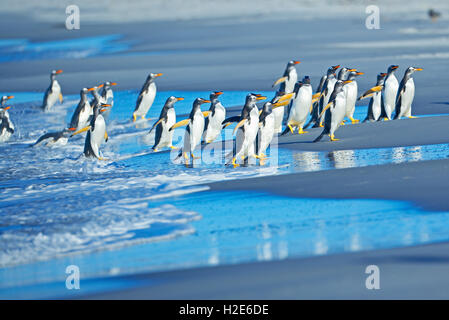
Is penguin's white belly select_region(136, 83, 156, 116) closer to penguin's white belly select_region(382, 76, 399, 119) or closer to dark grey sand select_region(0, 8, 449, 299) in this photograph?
dark grey sand select_region(0, 8, 449, 299)

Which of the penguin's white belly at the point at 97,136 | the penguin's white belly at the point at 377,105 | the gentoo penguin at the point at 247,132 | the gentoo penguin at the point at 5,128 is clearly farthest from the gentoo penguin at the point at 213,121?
the gentoo penguin at the point at 5,128

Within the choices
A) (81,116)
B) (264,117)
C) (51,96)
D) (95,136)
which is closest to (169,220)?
(264,117)

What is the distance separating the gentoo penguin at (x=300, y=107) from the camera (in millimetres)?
9188

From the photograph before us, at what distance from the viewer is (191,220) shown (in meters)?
5.73

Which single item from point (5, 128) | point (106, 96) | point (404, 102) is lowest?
point (404, 102)

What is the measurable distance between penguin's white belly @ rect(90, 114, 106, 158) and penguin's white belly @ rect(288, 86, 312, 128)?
2368mm

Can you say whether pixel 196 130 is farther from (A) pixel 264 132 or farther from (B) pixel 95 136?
(B) pixel 95 136

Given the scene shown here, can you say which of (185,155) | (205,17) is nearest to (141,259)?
(185,155)

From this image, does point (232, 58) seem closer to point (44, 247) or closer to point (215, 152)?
point (215, 152)

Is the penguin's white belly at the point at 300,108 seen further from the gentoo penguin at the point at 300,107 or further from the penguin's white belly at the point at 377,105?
the penguin's white belly at the point at 377,105

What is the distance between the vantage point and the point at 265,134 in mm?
8055

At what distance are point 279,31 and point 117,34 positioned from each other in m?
5.76

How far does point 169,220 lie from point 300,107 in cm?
386

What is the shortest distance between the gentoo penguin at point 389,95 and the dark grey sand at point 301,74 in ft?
1.69
